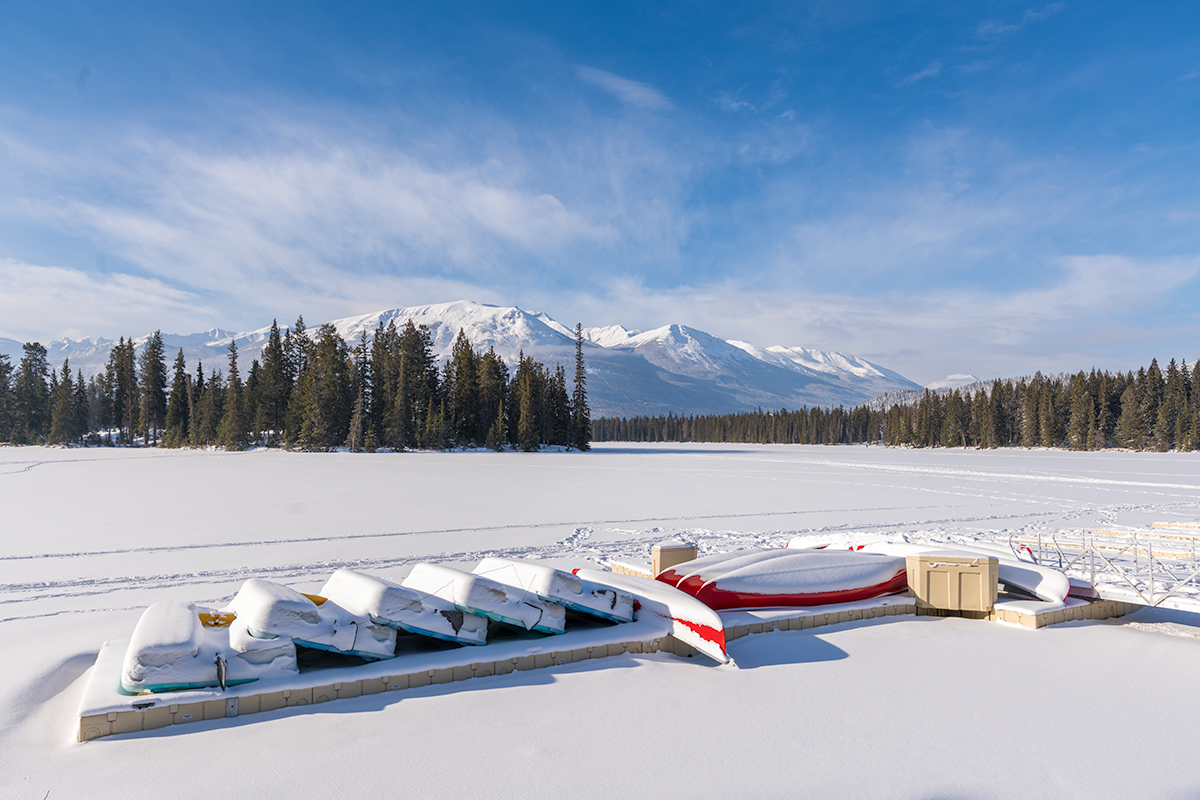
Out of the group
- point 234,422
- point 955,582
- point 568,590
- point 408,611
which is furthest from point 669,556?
point 234,422

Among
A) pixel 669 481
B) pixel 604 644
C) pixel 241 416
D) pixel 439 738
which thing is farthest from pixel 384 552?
pixel 241 416

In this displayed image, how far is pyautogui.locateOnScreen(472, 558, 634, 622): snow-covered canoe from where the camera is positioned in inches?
221

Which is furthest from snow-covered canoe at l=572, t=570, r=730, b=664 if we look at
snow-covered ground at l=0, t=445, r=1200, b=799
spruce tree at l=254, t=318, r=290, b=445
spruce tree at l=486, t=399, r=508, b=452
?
spruce tree at l=254, t=318, r=290, b=445

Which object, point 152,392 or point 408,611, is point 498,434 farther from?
point 408,611

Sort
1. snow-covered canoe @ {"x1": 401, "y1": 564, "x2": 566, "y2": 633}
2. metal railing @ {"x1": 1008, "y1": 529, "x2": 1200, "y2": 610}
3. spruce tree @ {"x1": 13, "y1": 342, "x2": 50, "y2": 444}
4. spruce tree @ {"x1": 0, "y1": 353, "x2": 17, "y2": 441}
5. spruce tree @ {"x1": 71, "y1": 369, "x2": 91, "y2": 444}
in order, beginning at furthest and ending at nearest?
spruce tree @ {"x1": 13, "y1": 342, "x2": 50, "y2": 444}
spruce tree @ {"x1": 71, "y1": 369, "x2": 91, "y2": 444}
spruce tree @ {"x1": 0, "y1": 353, "x2": 17, "y2": 441}
metal railing @ {"x1": 1008, "y1": 529, "x2": 1200, "y2": 610}
snow-covered canoe @ {"x1": 401, "y1": 564, "x2": 566, "y2": 633}

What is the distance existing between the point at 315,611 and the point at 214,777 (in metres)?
1.36

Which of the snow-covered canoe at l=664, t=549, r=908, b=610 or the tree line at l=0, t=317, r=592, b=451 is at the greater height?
the tree line at l=0, t=317, r=592, b=451

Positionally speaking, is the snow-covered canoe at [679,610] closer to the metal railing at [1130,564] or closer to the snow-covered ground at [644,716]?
the snow-covered ground at [644,716]

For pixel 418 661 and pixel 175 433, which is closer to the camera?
pixel 418 661

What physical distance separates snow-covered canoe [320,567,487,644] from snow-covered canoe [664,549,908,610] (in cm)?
246

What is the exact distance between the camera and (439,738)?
3908 mm

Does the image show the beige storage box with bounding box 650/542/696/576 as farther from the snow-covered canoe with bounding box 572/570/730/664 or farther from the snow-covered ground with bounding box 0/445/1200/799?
the snow-covered ground with bounding box 0/445/1200/799

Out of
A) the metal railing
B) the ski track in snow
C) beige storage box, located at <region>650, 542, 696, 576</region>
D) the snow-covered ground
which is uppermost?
beige storage box, located at <region>650, 542, 696, 576</region>

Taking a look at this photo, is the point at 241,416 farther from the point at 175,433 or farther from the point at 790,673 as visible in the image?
the point at 790,673
